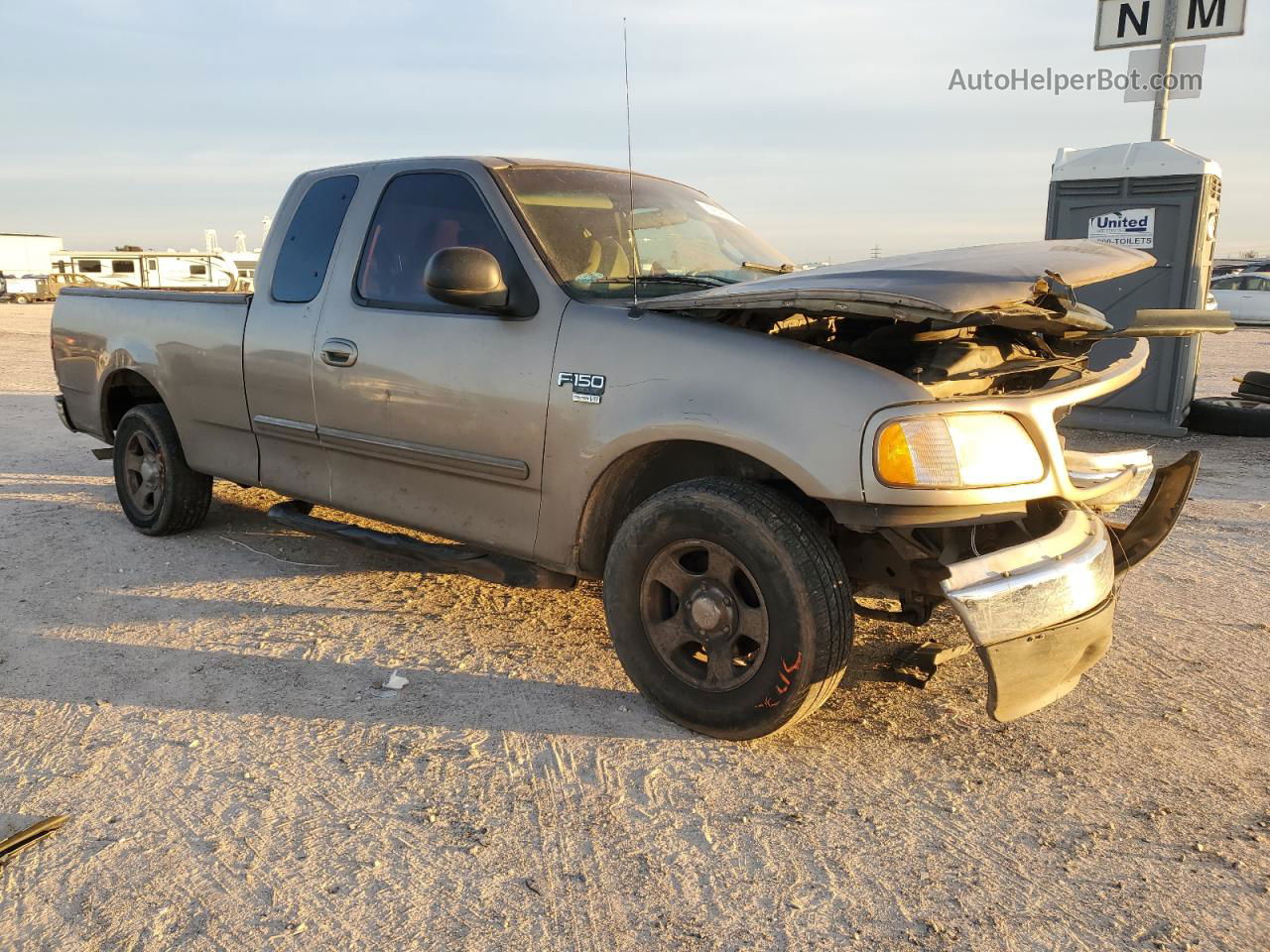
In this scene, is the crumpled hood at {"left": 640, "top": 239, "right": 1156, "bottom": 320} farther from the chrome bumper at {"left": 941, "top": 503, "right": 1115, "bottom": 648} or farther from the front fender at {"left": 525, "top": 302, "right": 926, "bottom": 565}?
the chrome bumper at {"left": 941, "top": 503, "right": 1115, "bottom": 648}

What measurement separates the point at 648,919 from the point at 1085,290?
7.77 metres

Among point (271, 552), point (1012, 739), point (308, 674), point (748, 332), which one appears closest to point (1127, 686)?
point (1012, 739)

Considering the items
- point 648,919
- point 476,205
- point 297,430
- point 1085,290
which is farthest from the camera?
point 1085,290

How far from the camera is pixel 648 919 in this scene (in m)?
2.32

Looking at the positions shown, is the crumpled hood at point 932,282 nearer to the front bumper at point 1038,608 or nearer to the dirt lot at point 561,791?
the front bumper at point 1038,608

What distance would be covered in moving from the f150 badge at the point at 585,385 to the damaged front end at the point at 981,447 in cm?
33

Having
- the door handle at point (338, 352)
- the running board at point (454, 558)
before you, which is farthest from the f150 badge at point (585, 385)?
the door handle at point (338, 352)

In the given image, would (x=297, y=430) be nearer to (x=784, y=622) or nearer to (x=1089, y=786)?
(x=784, y=622)

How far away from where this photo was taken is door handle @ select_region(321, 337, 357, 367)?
408 centimetres

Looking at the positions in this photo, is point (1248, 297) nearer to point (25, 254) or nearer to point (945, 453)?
point (945, 453)

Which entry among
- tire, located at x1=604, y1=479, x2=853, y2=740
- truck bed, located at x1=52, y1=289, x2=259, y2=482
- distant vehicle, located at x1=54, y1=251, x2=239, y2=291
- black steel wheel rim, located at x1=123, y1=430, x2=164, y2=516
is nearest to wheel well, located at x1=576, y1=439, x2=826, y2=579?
tire, located at x1=604, y1=479, x2=853, y2=740

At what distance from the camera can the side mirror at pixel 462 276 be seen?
11.2 ft

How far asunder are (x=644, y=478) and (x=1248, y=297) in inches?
969

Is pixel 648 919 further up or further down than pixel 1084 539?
further down
